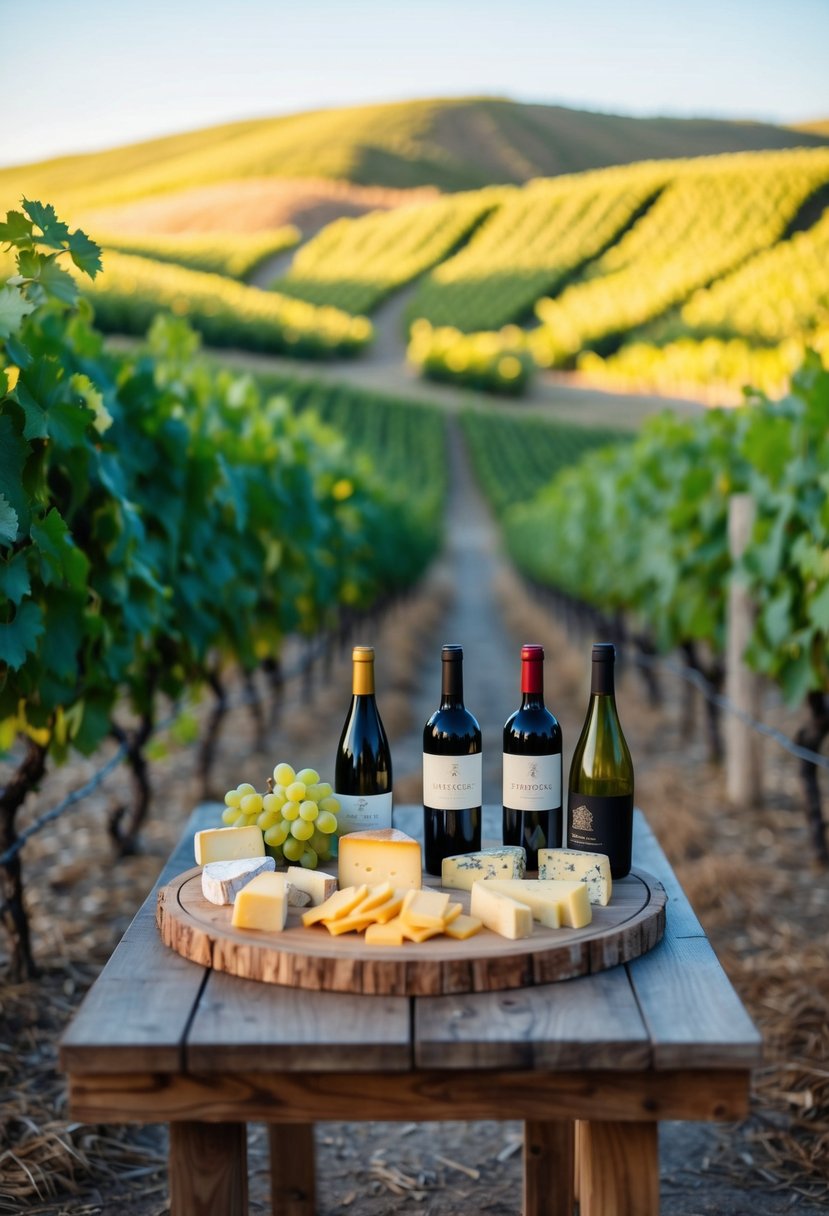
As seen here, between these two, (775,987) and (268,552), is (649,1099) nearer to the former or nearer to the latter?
(775,987)

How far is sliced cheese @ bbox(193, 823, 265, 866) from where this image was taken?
5.98ft

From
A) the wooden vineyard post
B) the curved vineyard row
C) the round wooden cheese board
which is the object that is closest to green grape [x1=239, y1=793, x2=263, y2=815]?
the round wooden cheese board

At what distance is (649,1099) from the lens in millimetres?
1402

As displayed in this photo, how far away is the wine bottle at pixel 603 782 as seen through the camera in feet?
6.08

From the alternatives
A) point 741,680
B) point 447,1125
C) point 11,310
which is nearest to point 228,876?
point 11,310

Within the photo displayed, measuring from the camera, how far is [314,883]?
1700mm

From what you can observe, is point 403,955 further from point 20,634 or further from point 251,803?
point 20,634

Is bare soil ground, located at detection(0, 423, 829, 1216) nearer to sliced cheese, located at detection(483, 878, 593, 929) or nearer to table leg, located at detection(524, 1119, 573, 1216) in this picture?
table leg, located at detection(524, 1119, 573, 1216)

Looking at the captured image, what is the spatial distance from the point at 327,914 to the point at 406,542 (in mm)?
12706

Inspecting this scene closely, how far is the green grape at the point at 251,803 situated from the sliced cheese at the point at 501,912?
441mm

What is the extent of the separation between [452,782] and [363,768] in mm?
188

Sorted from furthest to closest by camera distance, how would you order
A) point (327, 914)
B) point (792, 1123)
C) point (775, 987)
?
point (775, 987), point (792, 1123), point (327, 914)

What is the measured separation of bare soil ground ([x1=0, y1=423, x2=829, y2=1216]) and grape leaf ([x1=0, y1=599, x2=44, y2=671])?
1.09 metres

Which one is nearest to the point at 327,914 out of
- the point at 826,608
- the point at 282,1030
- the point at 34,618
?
the point at 282,1030
